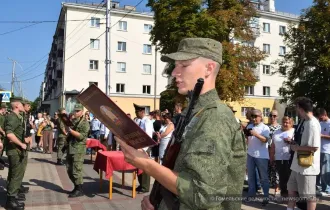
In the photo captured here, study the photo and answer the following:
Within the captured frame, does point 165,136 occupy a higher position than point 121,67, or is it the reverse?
point 121,67

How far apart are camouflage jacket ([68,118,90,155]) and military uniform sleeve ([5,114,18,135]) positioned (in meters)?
1.43

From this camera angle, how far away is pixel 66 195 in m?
7.56

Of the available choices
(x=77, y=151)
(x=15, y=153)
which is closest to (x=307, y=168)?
(x=77, y=151)

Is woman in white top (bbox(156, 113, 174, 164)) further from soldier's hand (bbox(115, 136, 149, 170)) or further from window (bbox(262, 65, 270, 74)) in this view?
window (bbox(262, 65, 270, 74))

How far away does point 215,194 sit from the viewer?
1.53 meters

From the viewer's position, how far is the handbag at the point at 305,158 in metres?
4.84

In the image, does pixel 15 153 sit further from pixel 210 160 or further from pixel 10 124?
pixel 210 160

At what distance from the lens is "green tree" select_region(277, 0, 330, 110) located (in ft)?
77.0

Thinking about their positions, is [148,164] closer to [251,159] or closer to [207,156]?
[207,156]

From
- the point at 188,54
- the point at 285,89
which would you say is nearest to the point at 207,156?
the point at 188,54

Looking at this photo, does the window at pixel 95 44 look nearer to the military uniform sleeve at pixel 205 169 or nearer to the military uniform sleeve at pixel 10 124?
the military uniform sleeve at pixel 10 124

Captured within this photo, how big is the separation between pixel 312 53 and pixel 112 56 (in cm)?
2485

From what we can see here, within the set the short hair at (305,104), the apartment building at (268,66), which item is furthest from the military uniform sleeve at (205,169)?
the apartment building at (268,66)

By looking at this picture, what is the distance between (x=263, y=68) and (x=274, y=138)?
39819mm
